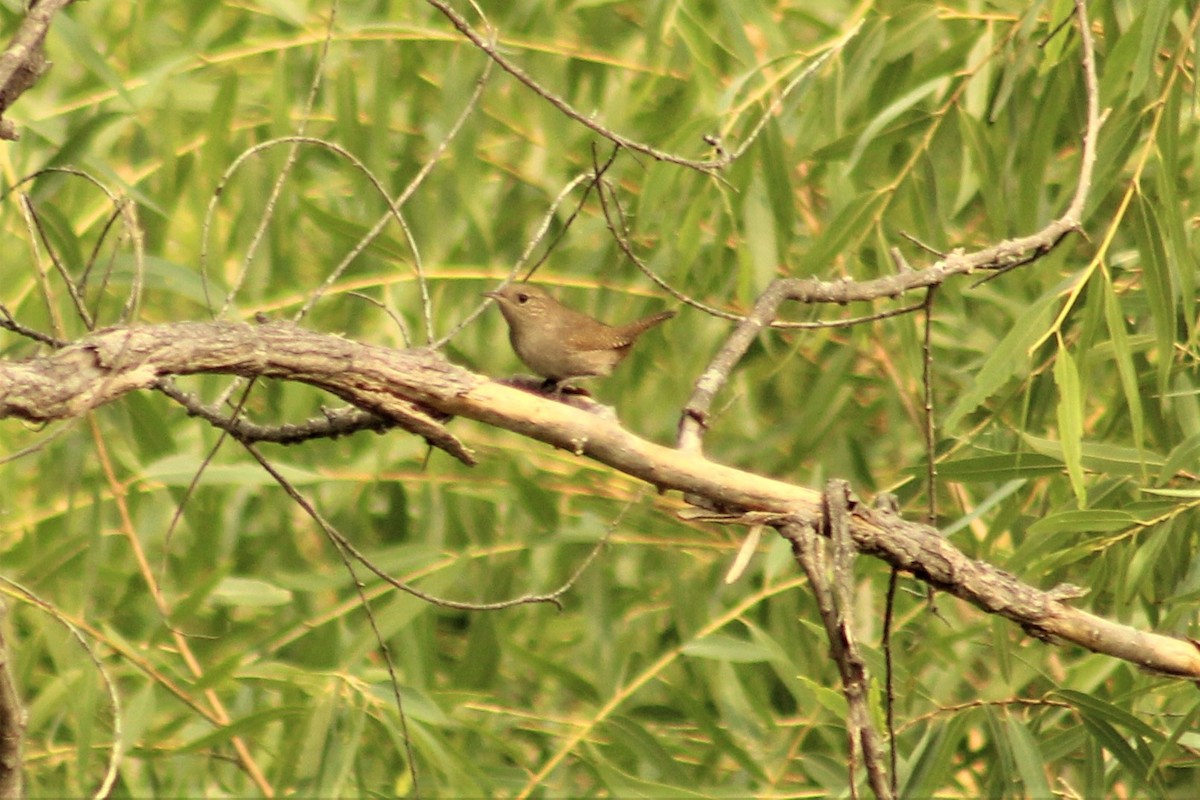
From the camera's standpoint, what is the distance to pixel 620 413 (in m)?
4.27

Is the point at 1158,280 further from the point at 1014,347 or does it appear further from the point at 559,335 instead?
the point at 559,335

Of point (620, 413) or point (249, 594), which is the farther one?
point (620, 413)

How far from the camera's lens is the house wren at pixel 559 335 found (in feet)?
11.8

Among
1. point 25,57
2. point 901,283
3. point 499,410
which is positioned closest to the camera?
point 25,57

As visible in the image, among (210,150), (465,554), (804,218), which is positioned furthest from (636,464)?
(804,218)

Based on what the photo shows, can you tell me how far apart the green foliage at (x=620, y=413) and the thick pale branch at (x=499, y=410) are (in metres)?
0.54

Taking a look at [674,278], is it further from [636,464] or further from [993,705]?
[636,464]

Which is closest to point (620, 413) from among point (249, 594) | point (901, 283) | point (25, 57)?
point (249, 594)

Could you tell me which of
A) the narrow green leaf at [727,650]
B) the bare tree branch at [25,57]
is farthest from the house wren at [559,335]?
the bare tree branch at [25,57]

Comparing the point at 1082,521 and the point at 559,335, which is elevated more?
the point at 559,335

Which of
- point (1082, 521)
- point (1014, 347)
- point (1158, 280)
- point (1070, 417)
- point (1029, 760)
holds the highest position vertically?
point (1158, 280)

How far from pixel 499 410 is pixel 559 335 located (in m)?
1.61

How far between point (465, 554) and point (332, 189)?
147 centimetres

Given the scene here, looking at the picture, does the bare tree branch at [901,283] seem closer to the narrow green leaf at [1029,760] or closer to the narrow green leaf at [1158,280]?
the narrow green leaf at [1158,280]
